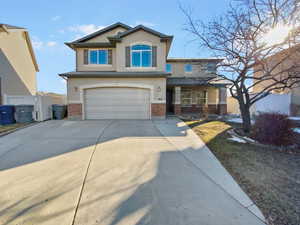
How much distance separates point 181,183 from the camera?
299cm

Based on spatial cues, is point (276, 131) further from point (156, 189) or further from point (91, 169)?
point (91, 169)

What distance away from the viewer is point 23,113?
9219mm

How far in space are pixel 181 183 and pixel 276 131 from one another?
5.15 m

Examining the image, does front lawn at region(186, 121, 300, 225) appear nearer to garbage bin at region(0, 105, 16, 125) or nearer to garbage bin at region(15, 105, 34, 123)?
garbage bin at region(15, 105, 34, 123)

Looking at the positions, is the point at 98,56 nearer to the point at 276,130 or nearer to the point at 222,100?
the point at 222,100

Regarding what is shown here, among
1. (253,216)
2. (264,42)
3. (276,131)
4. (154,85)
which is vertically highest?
(264,42)

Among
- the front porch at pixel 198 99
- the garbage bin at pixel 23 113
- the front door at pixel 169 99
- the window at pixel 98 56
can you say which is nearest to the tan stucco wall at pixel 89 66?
the window at pixel 98 56

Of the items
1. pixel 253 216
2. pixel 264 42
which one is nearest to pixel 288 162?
pixel 253 216

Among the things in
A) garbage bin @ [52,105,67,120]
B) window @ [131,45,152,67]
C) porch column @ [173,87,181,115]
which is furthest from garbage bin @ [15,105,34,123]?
porch column @ [173,87,181,115]

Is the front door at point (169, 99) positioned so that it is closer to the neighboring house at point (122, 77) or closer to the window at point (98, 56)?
the neighboring house at point (122, 77)

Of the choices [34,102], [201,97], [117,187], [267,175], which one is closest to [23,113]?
[34,102]

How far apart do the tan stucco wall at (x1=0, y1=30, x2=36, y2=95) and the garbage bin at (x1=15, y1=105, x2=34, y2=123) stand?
461 centimetres

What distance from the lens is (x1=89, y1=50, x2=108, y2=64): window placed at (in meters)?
11.8

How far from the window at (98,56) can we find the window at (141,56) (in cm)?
246
